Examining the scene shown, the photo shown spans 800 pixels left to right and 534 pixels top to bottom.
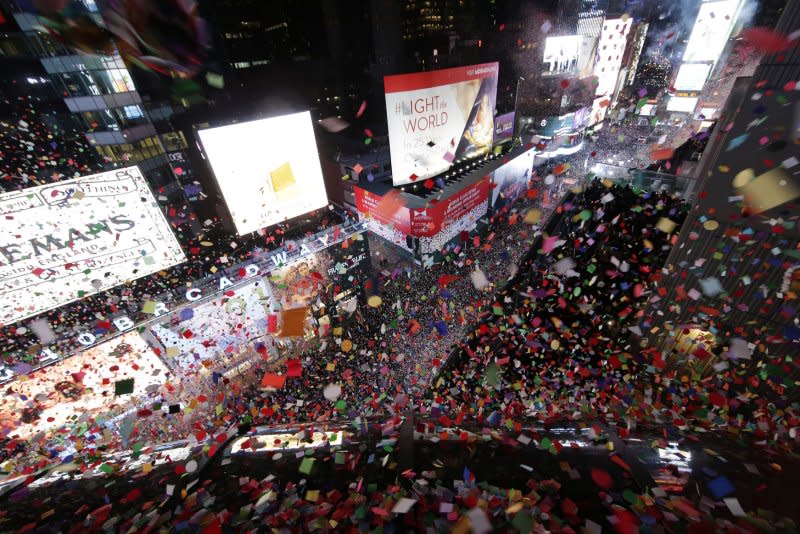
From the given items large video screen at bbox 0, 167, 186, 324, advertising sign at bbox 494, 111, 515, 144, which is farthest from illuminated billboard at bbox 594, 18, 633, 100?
large video screen at bbox 0, 167, 186, 324

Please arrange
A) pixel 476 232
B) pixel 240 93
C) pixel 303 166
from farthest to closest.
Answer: pixel 476 232, pixel 240 93, pixel 303 166

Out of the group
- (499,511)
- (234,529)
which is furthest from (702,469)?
(234,529)

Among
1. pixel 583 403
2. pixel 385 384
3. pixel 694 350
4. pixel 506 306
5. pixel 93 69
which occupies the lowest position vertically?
pixel 385 384

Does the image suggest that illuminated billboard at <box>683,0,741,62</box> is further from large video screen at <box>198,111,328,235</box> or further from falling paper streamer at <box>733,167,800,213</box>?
large video screen at <box>198,111,328,235</box>

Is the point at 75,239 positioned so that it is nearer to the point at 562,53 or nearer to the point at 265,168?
the point at 265,168

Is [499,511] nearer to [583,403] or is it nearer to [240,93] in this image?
[583,403]

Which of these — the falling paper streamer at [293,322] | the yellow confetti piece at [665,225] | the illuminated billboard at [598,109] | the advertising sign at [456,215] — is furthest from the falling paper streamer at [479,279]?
the illuminated billboard at [598,109]

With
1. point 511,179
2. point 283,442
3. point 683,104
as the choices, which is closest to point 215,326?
point 283,442
